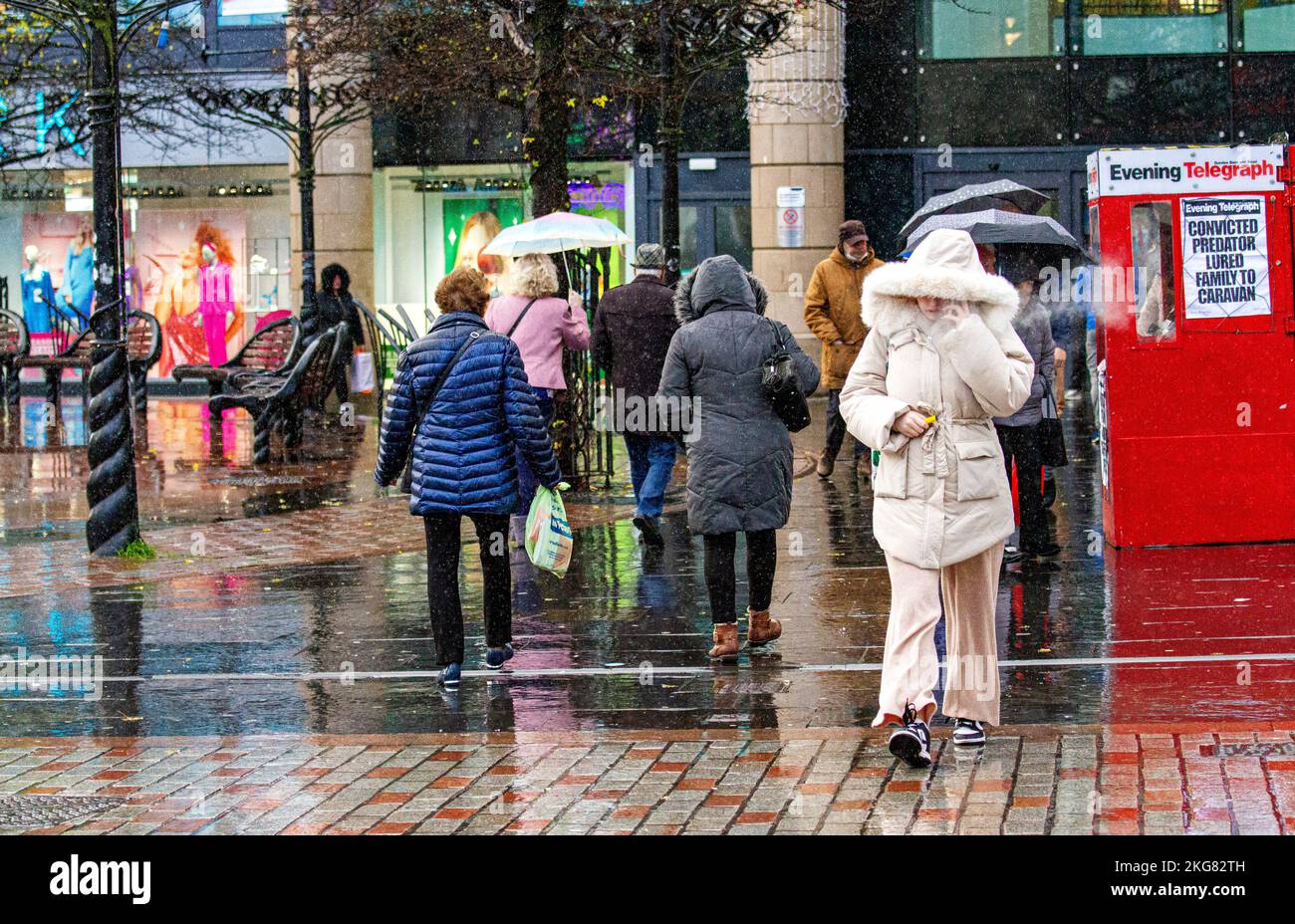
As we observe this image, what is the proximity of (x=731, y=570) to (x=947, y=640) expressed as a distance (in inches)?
79.7

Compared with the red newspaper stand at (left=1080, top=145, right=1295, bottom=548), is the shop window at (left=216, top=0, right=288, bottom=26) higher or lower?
higher

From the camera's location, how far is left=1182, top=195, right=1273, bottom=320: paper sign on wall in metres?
11.0

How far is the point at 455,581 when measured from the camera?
8.27 m

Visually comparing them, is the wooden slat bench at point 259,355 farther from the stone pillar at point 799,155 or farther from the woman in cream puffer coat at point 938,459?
the woman in cream puffer coat at point 938,459

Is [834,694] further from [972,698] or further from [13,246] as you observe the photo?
[13,246]

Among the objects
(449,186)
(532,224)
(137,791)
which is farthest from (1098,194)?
(449,186)

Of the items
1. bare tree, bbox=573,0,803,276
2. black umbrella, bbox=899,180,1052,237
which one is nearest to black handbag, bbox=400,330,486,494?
black umbrella, bbox=899,180,1052,237

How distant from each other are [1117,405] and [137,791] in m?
6.56

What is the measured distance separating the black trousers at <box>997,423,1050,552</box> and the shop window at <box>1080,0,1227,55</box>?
17.5 m

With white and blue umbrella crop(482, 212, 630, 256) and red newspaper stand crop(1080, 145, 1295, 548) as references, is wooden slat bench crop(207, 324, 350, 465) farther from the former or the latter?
red newspaper stand crop(1080, 145, 1295, 548)

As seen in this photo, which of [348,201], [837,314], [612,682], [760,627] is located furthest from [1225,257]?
[348,201]

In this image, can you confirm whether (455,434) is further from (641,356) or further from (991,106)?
(991,106)

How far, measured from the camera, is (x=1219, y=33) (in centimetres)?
2688
